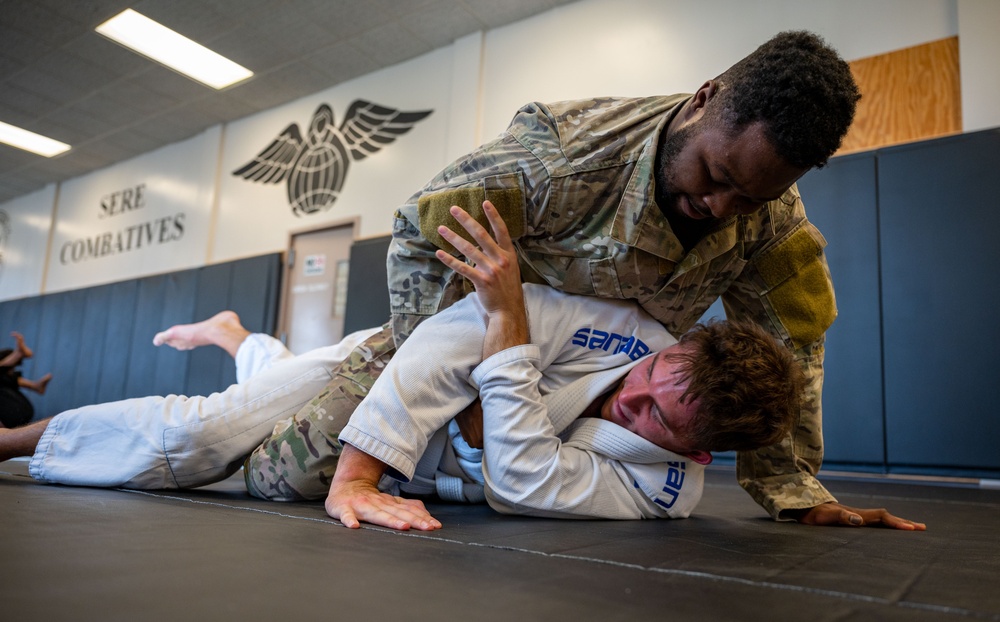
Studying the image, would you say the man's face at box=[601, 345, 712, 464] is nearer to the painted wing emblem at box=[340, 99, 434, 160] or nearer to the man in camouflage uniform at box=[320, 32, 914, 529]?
the man in camouflage uniform at box=[320, 32, 914, 529]

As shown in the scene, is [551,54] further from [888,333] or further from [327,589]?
[327,589]

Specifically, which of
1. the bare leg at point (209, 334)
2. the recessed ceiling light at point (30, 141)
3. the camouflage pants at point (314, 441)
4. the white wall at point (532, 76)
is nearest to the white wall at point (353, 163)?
the white wall at point (532, 76)

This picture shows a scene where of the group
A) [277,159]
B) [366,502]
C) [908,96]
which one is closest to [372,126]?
[277,159]

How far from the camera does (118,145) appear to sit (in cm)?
773

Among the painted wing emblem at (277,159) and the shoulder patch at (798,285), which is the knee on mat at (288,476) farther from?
the painted wing emblem at (277,159)

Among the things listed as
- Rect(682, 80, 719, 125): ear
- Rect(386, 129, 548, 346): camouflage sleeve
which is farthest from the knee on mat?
Rect(682, 80, 719, 125): ear

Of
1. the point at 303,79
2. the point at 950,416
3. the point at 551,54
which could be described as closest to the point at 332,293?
the point at 303,79

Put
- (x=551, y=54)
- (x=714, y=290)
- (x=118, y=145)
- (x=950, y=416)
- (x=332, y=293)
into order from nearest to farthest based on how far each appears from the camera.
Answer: (x=714, y=290)
(x=950, y=416)
(x=551, y=54)
(x=332, y=293)
(x=118, y=145)

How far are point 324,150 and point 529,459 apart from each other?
541 cm

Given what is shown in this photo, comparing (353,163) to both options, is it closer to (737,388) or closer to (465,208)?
(465,208)

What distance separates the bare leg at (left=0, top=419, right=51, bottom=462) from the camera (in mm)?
1658

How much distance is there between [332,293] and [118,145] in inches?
150

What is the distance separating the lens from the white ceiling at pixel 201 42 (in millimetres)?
4996

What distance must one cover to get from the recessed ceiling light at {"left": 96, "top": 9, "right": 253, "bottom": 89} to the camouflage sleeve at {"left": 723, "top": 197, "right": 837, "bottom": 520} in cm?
520
